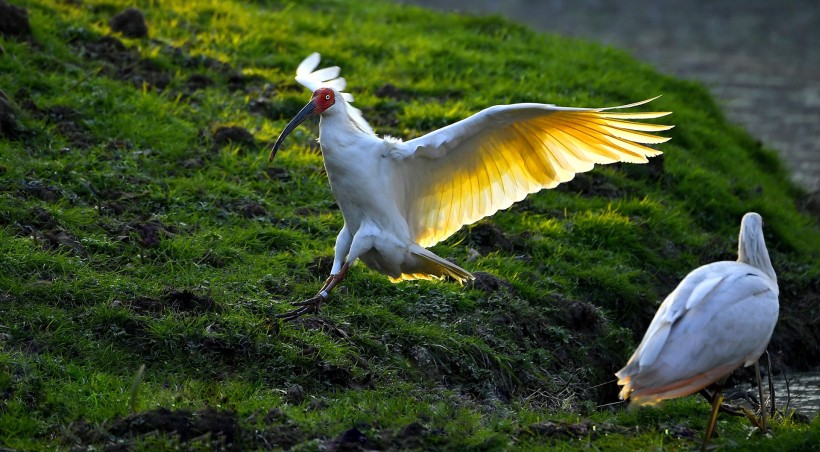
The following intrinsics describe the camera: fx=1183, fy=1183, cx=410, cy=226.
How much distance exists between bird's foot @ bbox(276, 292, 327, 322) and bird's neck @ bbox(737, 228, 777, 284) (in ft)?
7.94

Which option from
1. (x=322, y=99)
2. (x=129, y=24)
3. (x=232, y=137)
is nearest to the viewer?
(x=322, y=99)

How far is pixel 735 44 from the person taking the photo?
20969 millimetres

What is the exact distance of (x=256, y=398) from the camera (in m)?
6.20

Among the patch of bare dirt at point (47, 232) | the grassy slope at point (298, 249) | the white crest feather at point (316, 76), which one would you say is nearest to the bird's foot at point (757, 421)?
the grassy slope at point (298, 249)

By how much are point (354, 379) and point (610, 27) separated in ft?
56.5

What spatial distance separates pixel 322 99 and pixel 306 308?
4.26 ft

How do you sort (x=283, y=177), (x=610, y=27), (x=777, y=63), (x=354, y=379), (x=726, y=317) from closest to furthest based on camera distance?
1. (x=726, y=317)
2. (x=354, y=379)
3. (x=283, y=177)
4. (x=777, y=63)
5. (x=610, y=27)

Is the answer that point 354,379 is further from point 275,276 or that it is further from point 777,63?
point 777,63

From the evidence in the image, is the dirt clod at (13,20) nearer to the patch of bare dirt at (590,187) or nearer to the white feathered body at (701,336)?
→ the patch of bare dirt at (590,187)

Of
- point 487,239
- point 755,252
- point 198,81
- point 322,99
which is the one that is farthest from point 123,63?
point 755,252

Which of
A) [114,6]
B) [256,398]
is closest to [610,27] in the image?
[114,6]

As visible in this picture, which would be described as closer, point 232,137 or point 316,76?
point 316,76

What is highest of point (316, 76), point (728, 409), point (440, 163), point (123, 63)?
point (316, 76)

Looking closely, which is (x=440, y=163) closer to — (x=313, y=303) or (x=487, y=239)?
(x=313, y=303)
